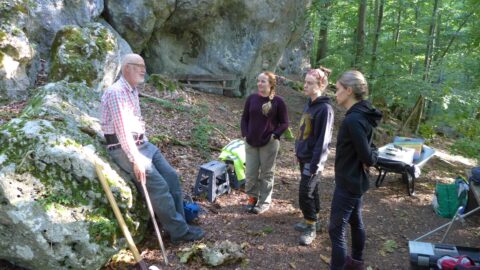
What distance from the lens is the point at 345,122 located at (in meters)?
3.34

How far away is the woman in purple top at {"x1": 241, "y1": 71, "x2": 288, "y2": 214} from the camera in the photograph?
16.6ft

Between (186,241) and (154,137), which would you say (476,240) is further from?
(154,137)

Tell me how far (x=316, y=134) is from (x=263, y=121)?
981 millimetres

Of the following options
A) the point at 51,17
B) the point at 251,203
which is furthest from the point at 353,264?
the point at 51,17

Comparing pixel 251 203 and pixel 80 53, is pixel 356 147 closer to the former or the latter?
pixel 251 203

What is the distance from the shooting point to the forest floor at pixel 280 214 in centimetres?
430

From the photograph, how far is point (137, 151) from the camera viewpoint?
3.94 metres

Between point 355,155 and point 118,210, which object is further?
point 118,210

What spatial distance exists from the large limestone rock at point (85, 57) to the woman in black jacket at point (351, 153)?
5.70 metres

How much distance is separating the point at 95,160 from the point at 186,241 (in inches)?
55.8

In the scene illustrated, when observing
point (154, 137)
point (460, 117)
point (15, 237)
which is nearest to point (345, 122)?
point (15, 237)

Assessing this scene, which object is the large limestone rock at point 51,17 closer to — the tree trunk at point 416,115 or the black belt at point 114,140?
the black belt at point 114,140

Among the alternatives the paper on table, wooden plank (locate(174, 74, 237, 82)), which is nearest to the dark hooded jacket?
the paper on table

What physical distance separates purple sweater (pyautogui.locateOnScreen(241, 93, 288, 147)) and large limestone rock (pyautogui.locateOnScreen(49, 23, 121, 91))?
4.00m
